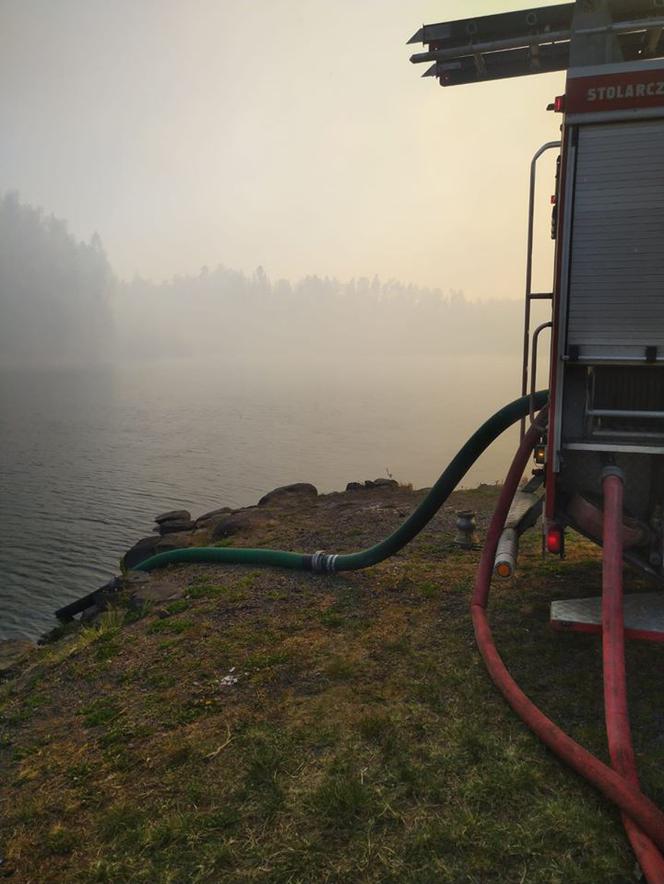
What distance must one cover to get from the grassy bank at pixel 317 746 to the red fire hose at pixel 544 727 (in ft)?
0.56

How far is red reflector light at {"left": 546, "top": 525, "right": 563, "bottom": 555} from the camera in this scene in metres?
7.12

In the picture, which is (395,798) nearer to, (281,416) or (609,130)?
(609,130)

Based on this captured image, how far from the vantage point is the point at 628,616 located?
653cm

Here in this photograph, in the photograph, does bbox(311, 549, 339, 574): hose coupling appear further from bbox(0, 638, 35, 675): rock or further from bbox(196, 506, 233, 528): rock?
bbox(196, 506, 233, 528): rock

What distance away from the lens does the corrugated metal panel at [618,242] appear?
243 inches

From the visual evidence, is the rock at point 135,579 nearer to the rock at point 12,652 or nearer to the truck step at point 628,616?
the rock at point 12,652

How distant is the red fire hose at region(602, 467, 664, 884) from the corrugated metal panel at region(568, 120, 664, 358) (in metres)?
1.50

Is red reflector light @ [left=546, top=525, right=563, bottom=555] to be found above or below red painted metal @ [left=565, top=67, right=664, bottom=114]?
below

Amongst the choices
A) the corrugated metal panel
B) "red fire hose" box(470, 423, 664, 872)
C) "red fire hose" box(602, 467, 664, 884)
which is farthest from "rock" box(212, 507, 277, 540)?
the corrugated metal panel

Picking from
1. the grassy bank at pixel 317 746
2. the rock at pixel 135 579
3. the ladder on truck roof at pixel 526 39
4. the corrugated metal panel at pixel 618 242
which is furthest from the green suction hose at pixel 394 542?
the ladder on truck roof at pixel 526 39

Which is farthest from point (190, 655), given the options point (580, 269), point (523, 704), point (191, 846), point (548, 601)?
point (580, 269)

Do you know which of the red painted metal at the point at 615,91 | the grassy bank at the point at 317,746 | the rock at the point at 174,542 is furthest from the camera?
the rock at the point at 174,542

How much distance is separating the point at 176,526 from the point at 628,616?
17.7 metres

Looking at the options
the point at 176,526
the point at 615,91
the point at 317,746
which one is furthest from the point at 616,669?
the point at 176,526
